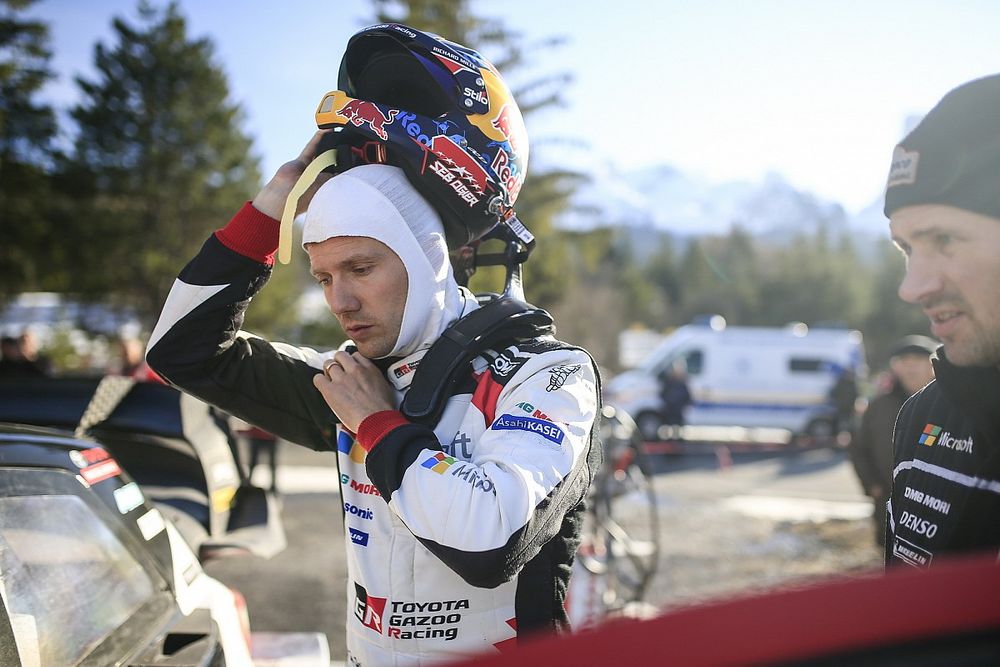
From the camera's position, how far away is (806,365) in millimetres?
16625

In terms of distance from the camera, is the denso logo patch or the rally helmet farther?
the rally helmet

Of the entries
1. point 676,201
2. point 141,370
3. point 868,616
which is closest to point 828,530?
point 141,370

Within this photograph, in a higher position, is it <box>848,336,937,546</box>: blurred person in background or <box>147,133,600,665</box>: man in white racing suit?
<box>147,133,600,665</box>: man in white racing suit

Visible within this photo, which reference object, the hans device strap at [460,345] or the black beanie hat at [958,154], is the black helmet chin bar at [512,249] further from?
the black beanie hat at [958,154]

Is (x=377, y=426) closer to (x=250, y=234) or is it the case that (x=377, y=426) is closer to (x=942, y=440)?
(x=250, y=234)

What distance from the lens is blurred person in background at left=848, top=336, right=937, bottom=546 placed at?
5.29 m

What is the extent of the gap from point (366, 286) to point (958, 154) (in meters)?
1.17

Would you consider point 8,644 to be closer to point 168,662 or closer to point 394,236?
point 168,662

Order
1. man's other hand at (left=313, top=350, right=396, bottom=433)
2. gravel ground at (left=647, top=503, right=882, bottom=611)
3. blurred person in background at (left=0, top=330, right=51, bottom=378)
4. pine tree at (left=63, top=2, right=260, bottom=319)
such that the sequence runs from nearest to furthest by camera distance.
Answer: man's other hand at (left=313, top=350, right=396, bottom=433) < gravel ground at (left=647, top=503, right=882, bottom=611) < blurred person in background at (left=0, top=330, right=51, bottom=378) < pine tree at (left=63, top=2, right=260, bottom=319)

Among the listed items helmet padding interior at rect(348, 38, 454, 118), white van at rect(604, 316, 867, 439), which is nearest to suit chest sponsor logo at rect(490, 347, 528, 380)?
helmet padding interior at rect(348, 38, 454, 118)

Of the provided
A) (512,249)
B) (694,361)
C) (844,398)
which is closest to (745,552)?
(512,249)

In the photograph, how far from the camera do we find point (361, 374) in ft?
5.53

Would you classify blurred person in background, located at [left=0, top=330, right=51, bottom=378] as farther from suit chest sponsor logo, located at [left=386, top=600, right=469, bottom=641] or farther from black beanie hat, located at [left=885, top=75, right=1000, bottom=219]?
black beanie hat, located at [left=885, top=75, right=1000, bottom=219]

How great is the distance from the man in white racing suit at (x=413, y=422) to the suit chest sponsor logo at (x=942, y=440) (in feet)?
2.15
